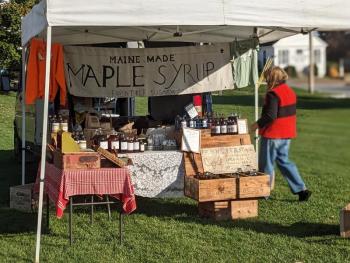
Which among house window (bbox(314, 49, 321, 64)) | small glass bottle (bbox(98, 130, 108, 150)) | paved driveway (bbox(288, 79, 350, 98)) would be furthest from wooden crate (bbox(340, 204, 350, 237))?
house window (bbox(314, 49, 321, 64))

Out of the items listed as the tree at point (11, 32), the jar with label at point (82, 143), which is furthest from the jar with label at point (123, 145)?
the tree at point (11, 32)

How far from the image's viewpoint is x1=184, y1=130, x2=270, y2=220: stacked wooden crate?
7.14 m

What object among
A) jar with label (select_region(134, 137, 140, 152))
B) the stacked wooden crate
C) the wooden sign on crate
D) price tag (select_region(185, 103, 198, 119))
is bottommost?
the stacked wooden crate

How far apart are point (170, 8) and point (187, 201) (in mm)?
3290

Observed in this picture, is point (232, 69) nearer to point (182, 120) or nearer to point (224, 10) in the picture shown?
point (182, 120)

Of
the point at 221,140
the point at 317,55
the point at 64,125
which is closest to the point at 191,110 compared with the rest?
the point at 221,140

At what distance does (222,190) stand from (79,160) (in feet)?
5.50

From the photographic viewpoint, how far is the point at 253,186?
288 inches

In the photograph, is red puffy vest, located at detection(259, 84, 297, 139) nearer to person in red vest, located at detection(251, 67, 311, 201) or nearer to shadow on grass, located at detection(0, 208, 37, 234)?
person in red vest, located at detection(251, 67, 311, 201)

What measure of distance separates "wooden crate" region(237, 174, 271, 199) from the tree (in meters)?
6.69

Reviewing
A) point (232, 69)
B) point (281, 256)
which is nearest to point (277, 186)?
point (232, 69)

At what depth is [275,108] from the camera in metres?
8.02

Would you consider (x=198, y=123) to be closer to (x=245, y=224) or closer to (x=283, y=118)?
(x=283, y=118)

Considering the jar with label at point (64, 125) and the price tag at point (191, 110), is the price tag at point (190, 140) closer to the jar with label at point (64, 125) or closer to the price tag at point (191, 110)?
the price tag at point (191, 110)
